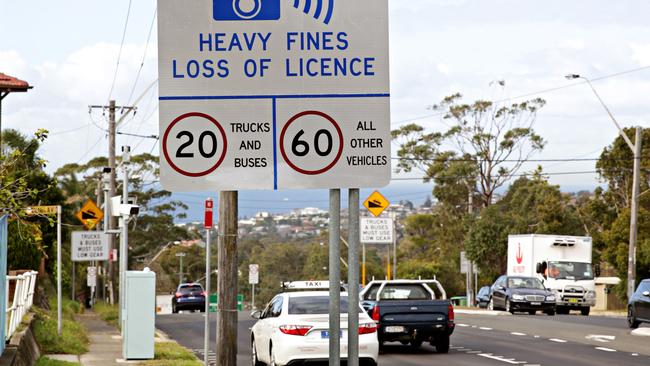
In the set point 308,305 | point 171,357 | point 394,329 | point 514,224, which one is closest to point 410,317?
point 394,329

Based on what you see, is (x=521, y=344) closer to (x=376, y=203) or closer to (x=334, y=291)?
(x=376, y=203)

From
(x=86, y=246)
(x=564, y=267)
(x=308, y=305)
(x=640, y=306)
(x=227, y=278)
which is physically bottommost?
(x=640, y=306)

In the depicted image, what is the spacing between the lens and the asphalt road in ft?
74.2

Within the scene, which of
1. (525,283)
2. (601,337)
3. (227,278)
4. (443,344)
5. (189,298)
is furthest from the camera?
(189,298)

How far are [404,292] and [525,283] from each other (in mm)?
18024

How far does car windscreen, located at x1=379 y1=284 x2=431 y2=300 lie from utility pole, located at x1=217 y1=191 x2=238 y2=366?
6.78 meters

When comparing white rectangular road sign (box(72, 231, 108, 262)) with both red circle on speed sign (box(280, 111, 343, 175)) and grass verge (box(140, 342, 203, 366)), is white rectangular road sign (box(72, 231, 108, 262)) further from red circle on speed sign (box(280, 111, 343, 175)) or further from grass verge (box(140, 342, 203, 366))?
red circle on speed sign (box(280, 111, 343, 175))

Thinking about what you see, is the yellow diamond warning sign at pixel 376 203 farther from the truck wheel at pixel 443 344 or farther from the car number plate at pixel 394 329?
the car number plate at pixel 394 329

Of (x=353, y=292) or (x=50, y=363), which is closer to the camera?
(x=353, y=292)

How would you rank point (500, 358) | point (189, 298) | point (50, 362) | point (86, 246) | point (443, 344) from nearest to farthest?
point (50, 362) → point (500, 358) → point (443, 344) → point (86, 246) → point (189, 298)

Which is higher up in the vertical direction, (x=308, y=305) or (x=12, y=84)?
(x=12, y=84)

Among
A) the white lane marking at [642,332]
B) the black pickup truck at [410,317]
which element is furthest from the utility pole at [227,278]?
the white lane marking at [642,332]

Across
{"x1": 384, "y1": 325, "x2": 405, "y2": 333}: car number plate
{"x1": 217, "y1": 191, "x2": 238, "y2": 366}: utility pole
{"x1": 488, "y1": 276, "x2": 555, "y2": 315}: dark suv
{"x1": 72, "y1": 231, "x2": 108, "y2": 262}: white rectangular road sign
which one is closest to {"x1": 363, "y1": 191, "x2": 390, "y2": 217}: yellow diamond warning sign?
{"x1": 488, "y1": 276, "x2": 555, "y2": 315}: dark suv

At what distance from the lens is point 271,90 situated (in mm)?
5684
